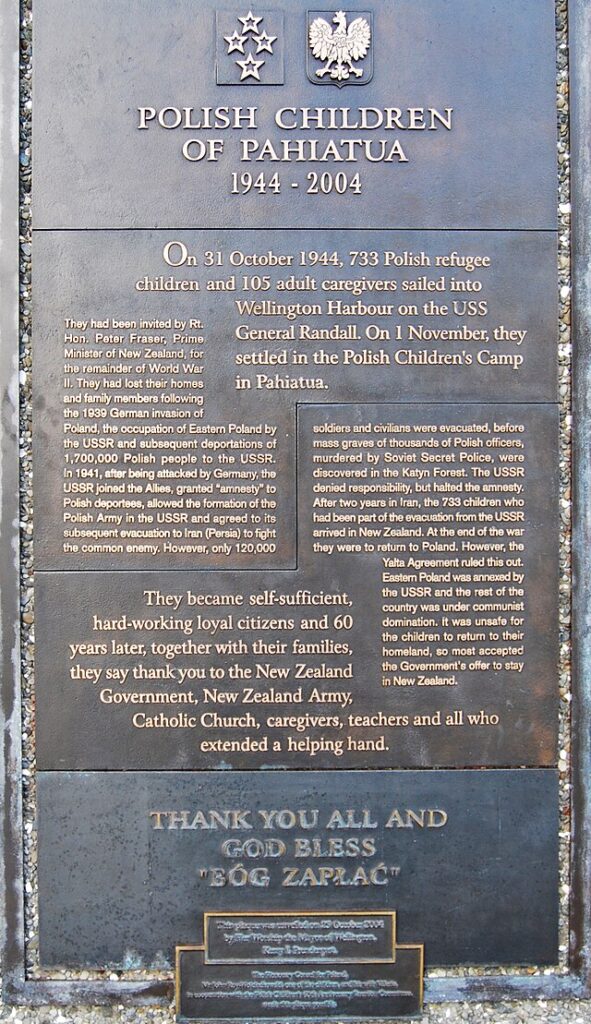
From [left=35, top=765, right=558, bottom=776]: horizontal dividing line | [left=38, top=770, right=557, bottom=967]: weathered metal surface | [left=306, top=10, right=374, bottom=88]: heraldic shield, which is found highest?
[left=306, top=10, right=374, bottom=88]: heraldic shield

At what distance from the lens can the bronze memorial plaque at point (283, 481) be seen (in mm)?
3191

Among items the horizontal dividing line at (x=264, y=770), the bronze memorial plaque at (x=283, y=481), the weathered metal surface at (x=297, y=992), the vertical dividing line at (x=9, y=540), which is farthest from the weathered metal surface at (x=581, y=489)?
the vertical dividing line at (x=9, y=540)

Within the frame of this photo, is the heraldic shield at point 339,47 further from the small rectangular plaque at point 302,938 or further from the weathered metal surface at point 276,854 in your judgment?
the small rectangular plaque at point 302,938

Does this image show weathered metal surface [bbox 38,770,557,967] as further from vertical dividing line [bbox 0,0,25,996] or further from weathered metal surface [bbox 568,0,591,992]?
weathered metal surface [bbox 568,0,591,992]

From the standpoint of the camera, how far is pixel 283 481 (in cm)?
319

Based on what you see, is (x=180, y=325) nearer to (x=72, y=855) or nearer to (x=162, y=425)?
(x=162, y=425)

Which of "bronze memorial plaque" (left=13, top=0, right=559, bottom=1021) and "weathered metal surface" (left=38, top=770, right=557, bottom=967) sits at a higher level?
"bronze memorial plaque" (left=13, top=0, right=559, bottom=1021)

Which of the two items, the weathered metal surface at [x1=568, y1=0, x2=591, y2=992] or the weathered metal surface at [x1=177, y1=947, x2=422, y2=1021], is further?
the weathered metal surface at [x1=568, y1=0, x2=591, y2=992]

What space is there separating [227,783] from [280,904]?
0.58 m

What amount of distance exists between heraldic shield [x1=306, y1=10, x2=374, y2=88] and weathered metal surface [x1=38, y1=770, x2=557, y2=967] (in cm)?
312

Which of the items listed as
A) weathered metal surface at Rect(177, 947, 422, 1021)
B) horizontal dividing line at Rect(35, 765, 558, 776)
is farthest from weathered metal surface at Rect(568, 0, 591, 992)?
weathered metal surface at Rect(177, 947, 422, 1021)

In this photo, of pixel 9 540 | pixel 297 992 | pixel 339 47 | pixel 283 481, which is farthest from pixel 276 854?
pixel 339 47

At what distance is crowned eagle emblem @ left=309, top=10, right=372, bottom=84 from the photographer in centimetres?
318

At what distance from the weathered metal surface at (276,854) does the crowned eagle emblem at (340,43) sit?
3.14 meters
